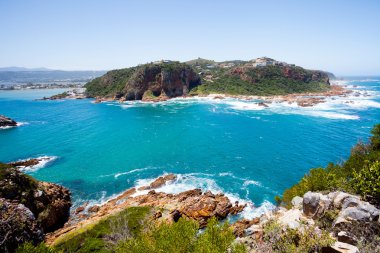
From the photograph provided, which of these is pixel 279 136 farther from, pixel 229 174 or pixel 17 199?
pixel 17 199

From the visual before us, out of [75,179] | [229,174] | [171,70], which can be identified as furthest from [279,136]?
[171,70]

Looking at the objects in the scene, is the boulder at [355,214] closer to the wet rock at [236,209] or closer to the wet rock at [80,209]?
the wet rock at [236,209]

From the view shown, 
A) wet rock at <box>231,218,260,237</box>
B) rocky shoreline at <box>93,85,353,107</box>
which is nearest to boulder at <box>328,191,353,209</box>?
wet rock at <box>231,218,260,237</box>

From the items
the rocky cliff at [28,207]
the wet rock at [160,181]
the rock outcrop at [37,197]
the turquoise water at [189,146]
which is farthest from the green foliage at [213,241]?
the wet rock at [160,181]

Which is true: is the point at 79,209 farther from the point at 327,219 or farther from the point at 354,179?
the point at 354,179

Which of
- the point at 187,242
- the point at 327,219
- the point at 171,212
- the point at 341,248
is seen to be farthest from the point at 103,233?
the point at 341,248

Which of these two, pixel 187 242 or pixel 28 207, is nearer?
pixel 187 242

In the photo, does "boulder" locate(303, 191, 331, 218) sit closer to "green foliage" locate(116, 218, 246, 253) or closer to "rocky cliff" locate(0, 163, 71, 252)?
"green foliage" locate(116, 218, 246, 253)
